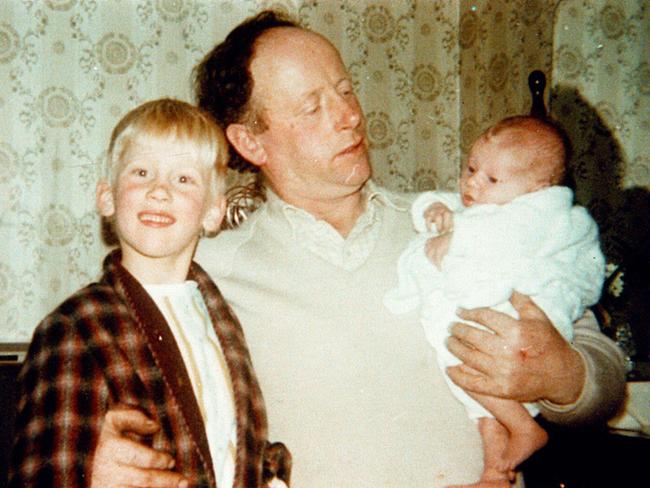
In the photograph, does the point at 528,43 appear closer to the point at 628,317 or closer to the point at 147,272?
the point at 628,317

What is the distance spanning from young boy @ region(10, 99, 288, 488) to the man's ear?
0.19m

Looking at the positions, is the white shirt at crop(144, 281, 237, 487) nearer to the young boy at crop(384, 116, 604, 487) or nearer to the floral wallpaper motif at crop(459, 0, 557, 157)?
the young boy at crop(384, 116, 604, 487)

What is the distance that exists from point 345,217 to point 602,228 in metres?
0.76

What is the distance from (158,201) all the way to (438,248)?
0.45 metres

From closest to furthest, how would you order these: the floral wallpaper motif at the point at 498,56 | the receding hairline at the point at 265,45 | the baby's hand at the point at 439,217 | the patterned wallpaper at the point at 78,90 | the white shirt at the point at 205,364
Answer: the white shirt at the point at 205,364
the baby's hand at the point at 439,217
the receding hairline at the point at 265,45
the floral wallpaper motif at the point at 498,56
the patterned wallpaper at the point at 78,90

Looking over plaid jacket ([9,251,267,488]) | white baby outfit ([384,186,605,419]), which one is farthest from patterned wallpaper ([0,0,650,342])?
plaid jacket ([9,251,267,488])

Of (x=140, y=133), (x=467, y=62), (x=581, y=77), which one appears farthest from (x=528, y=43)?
(x=140, y=133)

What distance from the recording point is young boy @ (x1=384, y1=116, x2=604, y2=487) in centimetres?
90

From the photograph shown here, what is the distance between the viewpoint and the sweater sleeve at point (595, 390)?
35.7 inches

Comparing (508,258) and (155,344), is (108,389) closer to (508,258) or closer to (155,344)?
(155,344)

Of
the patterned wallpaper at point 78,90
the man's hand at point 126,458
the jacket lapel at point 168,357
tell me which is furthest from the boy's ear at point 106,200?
the patterned wallpaper at point 78,90

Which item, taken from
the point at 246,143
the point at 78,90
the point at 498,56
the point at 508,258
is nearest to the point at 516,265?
the point at 508,258

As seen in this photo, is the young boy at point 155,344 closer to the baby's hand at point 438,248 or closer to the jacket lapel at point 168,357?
the jacket lapel at point 168,357

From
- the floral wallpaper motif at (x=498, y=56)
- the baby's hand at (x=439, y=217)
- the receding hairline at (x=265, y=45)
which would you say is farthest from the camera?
the floral wallpaper motif at (x=498, y=56)
